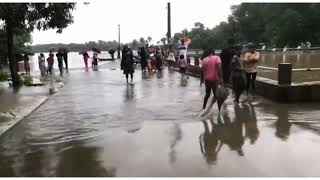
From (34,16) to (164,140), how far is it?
10.6m

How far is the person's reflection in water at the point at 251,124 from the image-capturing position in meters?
8.68

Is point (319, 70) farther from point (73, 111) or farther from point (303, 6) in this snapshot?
point (303, 6)

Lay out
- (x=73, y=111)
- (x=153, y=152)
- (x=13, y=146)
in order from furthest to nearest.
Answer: (x=73, y=111) < (x=13, y=146) < (x=153, y=152)

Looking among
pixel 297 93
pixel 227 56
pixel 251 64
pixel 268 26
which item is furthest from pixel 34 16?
pixel 268 26

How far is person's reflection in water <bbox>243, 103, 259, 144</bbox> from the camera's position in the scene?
8.68m

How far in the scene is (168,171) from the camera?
21.2 ft

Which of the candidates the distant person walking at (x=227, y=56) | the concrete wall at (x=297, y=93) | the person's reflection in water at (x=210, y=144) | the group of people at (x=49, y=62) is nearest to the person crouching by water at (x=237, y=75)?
the concrete wall at (x=297, y=93)

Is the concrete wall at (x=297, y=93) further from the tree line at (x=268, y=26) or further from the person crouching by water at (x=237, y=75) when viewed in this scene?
the tree line at (x=268, y=26)

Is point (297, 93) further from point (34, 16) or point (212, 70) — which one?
point (34, 16)

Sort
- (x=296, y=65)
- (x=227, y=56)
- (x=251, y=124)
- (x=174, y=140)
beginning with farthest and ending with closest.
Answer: (x=296, y=65) < (x=227, y=56) < (x=251, y=124) < (x=174, y=140)

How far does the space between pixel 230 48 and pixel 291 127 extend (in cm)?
590

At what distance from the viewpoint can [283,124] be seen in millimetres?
9773

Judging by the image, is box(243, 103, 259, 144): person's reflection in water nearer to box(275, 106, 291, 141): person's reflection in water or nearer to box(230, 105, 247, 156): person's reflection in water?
box(230, 105, 247, 156): person's reflection in water

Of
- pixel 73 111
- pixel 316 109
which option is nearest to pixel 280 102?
pixel 316 109
